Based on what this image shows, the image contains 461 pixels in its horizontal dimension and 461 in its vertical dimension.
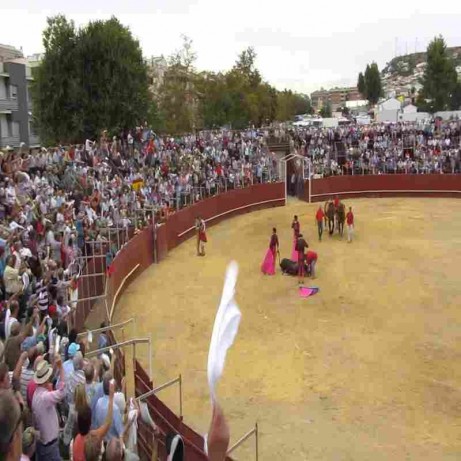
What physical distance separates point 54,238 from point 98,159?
362 inches

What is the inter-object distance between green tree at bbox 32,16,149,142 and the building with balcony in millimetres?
8455

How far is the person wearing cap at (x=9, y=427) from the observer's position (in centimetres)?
224

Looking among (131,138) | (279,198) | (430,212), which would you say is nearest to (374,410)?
(131,138)

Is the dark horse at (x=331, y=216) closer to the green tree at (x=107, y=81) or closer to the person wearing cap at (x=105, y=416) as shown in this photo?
the green tree at (x=107, y=81)

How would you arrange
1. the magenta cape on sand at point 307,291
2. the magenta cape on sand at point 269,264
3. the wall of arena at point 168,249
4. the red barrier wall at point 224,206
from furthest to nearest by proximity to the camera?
1. the red barrier wall at point 224,206
2. the magenta cape on sand at point 269,264
3. the magenta cape on sand at point 307,291
4. the wall of arena at point 168,249

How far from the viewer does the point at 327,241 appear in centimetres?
2319


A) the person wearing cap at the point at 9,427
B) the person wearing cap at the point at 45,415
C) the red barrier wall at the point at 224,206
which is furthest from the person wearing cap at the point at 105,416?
the red barrier wall at the point at 224,206

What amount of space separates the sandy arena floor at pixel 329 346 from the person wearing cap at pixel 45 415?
353 cm

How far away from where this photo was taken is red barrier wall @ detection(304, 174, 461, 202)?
1357 inches

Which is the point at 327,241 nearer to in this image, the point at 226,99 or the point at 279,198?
the point at 279,198

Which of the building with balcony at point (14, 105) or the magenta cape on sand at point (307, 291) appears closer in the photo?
the magenta cape on sand at point (307, 291)

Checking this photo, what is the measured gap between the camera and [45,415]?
5.65 m

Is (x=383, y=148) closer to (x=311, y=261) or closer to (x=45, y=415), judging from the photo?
(x=311, y=261)

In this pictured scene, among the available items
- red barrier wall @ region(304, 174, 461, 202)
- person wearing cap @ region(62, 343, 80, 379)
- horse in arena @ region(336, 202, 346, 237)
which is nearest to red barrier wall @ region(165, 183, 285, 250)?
red barrier wall @ region(304, 174, 461, 202)
